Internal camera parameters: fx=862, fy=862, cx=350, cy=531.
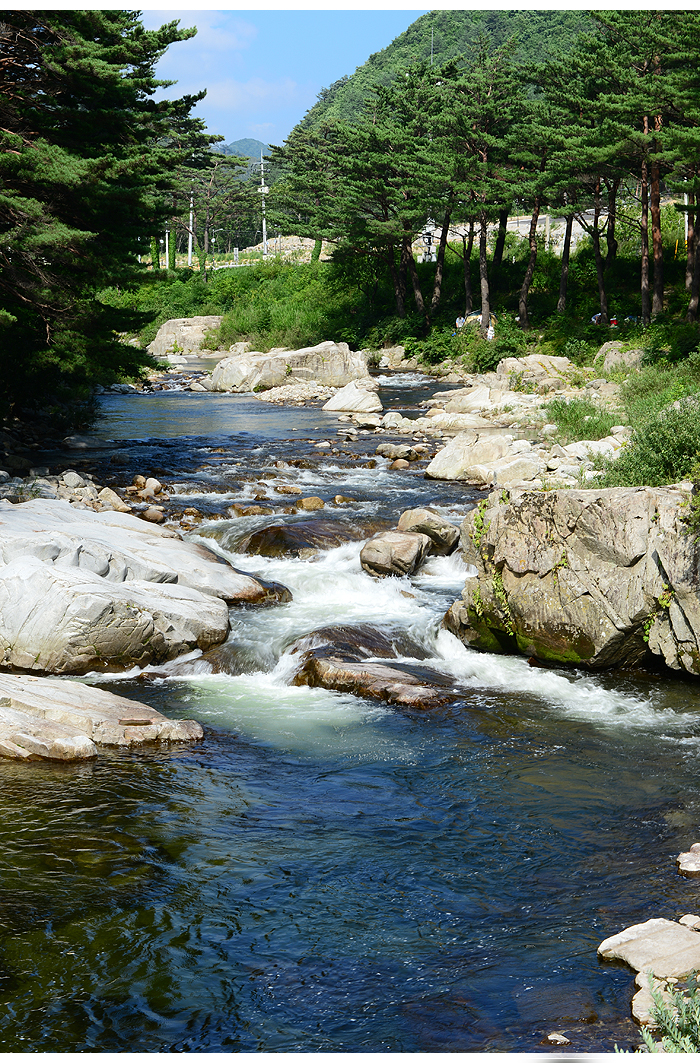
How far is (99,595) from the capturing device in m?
9.60

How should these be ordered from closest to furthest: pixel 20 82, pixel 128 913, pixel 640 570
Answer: pixel 128 913, pixel 640 570, pixel 20 82

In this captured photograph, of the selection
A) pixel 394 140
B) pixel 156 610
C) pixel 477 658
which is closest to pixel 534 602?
pixel 477 658

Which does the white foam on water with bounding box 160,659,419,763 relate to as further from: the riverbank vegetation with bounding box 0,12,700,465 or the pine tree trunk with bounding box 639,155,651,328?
the pine tree trunk with bounding box 639,155,651,328

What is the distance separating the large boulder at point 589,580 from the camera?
910 centimetres

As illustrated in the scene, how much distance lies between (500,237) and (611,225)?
7.01 m

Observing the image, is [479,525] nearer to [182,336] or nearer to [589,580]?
[589,580]

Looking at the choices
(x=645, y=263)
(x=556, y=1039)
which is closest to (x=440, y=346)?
(x=645, y=263)

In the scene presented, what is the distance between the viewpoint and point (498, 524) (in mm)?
10352

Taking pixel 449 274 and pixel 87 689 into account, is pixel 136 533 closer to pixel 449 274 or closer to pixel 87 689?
pixel 87 689

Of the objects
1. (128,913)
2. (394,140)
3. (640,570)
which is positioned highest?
(394,140)

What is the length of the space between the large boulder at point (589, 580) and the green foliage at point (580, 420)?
9.94 meters

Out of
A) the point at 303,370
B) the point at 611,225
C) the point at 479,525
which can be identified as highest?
the point at 611,225

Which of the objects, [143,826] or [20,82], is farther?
[20,82]

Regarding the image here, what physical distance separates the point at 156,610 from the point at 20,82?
11.1m
